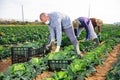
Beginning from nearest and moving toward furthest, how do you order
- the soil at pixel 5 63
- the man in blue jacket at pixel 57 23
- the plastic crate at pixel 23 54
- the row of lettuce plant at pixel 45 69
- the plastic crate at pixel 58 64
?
the row of lettuce plant at pixel 45 69 → the plastic crate at pixel 58 64 → the man in blue jacket at pixel 57 23 → the plastic crate at pixel 23 54 → the soil at pixel 5 63

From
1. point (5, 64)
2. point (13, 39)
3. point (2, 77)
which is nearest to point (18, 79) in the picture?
point (2, 77)

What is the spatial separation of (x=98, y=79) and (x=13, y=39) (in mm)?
8668

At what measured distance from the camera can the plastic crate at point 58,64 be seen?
579 centimetres

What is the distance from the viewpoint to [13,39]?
13711 mm

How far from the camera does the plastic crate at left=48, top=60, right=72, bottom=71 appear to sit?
579cm

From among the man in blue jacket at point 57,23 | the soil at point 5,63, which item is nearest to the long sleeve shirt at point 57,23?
the man in blue jacket at point 57,23

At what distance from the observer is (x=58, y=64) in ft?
19.2

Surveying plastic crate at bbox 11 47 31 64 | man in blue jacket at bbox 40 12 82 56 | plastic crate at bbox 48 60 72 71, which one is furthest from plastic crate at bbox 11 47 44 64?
plastic crate at bbox 48 60 72 71

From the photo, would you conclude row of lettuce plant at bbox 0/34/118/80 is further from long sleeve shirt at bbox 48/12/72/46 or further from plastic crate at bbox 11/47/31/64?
plastic crate at bbox 11/47/31/64

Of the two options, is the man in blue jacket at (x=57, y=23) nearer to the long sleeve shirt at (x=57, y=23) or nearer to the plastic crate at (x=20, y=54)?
the long sleeve shirt at (x=57, y=23)

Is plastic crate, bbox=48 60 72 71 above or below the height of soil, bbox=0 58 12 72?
above

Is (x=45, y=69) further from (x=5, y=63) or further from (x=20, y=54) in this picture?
(x=5, y=63)

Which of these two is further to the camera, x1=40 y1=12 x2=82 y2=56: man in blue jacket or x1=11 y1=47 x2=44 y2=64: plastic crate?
x1=11 y1=47 x2=44 y2=64: plastic crate

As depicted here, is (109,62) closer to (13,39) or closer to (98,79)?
(98,79)
